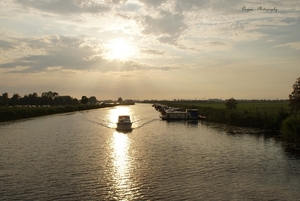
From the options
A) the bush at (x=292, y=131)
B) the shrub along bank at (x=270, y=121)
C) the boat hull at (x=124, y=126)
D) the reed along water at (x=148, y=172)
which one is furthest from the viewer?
the boat hull at (x=124, y=126)

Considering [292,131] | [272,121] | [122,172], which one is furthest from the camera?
[272,121]

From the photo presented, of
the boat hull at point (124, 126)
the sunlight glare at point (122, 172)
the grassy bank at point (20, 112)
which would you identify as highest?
the grassy bank at point (20, 112)

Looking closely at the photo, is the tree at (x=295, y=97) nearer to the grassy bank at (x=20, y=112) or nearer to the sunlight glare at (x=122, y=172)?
the sunlight glare at (x=122, y=172)

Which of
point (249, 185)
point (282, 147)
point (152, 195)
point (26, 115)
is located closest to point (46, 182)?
point (152, 195)

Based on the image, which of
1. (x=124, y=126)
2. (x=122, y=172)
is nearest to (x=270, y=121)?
(x=124, y=126)

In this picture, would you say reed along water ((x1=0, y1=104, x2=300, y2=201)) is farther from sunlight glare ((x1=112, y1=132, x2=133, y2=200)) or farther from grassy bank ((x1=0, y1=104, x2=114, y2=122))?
grassy bank ((x1=0, y1=104, x2=114, y2=122))

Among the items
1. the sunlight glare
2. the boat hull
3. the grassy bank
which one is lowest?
the sunlight glare

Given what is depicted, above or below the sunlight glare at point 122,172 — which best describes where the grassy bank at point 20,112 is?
above

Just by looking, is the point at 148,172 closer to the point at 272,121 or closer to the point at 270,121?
the point at 272,121

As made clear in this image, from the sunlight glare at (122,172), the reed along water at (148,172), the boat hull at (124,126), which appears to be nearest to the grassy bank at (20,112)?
the boat hull at (124,126)

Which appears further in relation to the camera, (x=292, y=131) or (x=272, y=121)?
(x=272, y=121)

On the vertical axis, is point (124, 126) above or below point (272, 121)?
below

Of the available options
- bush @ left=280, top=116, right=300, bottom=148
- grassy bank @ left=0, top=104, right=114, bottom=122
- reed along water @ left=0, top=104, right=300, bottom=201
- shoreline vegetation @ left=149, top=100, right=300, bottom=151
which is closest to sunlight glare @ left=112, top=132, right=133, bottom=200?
reed along water @ left=0, top=104, right=300, bottom=201

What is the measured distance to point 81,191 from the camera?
21.1 meters
